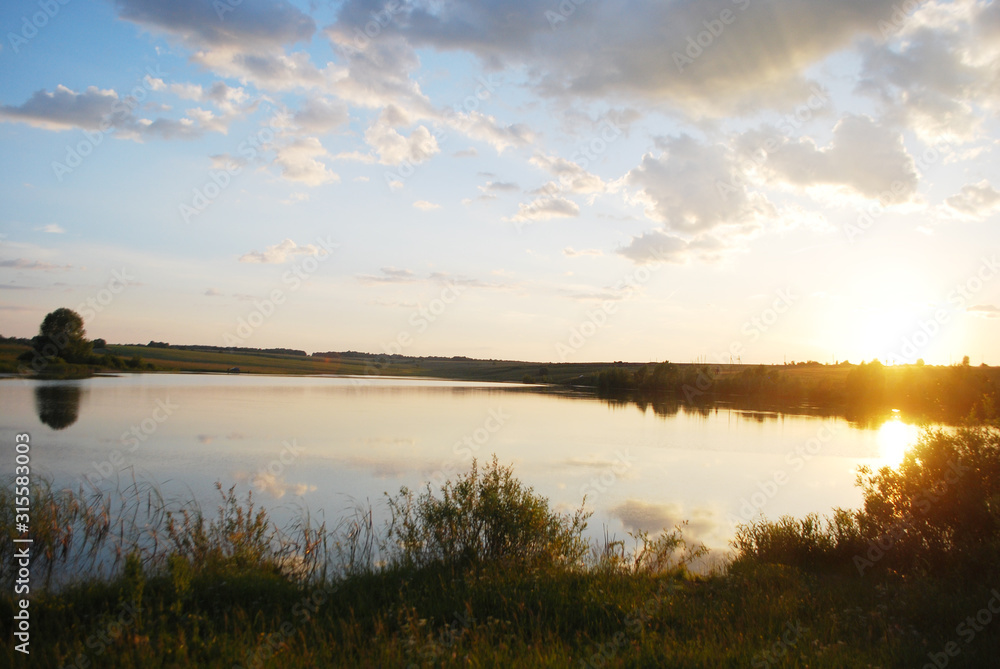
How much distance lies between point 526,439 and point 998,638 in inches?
903

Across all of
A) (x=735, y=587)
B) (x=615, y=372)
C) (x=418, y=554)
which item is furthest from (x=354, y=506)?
(x=615, y=372)

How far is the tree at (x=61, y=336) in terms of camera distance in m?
66.9

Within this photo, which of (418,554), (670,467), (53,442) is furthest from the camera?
(670,467)

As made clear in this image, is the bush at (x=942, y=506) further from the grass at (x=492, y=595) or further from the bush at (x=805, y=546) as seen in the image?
the bush at (x=805, y=546)

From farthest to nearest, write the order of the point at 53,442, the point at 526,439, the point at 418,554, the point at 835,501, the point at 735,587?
the point at 526,439 < the point at 53,442 < the point at 835,501 < the point at 418,554 < the point at 735,587

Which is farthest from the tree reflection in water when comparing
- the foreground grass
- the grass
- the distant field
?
the distant field

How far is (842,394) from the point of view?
2721 inches

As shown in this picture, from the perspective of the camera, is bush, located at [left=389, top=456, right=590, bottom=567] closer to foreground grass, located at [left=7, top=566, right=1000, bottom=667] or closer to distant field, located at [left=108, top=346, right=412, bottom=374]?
foreground grass, located at [left=7, top=566, right=1000, bottom=667]

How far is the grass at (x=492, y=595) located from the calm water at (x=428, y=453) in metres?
2.53

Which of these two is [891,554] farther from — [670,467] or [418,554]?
[670,467]

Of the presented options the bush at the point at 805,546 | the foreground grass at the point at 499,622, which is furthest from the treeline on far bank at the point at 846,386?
the foreground grass at the point at 499,622

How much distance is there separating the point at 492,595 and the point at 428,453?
15249 mm

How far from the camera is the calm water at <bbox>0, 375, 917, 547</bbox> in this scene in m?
15.4

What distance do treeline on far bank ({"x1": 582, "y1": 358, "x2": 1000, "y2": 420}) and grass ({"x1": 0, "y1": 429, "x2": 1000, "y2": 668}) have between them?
142ft
